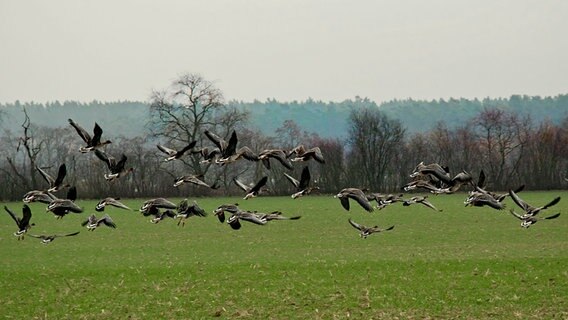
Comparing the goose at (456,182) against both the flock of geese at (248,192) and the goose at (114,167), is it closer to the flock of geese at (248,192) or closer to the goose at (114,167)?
the flock of geese at (248,192)

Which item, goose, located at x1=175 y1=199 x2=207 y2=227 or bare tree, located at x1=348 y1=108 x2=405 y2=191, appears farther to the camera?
bare tree, located at x1=348 y1=108 x2=405 y2=191

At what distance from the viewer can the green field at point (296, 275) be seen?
18.4m

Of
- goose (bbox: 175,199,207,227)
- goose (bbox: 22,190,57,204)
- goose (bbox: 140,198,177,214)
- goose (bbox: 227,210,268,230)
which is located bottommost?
goose (bbox: 227,210,268,230)

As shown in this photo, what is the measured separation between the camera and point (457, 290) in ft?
65.6

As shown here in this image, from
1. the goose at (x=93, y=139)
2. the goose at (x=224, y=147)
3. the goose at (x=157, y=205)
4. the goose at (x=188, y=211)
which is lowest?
the goose at (x=188, y=211)

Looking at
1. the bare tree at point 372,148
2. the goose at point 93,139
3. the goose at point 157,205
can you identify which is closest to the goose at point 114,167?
the goose at point 93,139

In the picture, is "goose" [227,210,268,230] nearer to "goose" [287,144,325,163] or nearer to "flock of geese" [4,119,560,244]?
"flock of geese" [4,119,560,244]

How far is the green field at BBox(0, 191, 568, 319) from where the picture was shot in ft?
60.3

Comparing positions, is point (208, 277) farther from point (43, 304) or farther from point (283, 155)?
point (283, 155)

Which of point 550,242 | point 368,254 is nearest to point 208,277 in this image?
point 368,254

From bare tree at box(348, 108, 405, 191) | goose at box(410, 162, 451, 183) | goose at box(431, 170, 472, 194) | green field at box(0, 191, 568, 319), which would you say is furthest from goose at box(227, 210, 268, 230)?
bare tree at box(348, 108, 405, 191)

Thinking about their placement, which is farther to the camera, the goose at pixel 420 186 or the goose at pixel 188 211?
the goose at pixel 188 211

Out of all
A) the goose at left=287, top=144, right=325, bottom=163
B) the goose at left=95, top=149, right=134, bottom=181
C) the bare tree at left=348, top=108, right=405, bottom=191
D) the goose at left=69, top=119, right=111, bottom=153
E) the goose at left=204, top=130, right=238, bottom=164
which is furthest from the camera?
the bare tree at left=348, top=108, right=405, bottom=191

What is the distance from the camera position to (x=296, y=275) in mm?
23531
